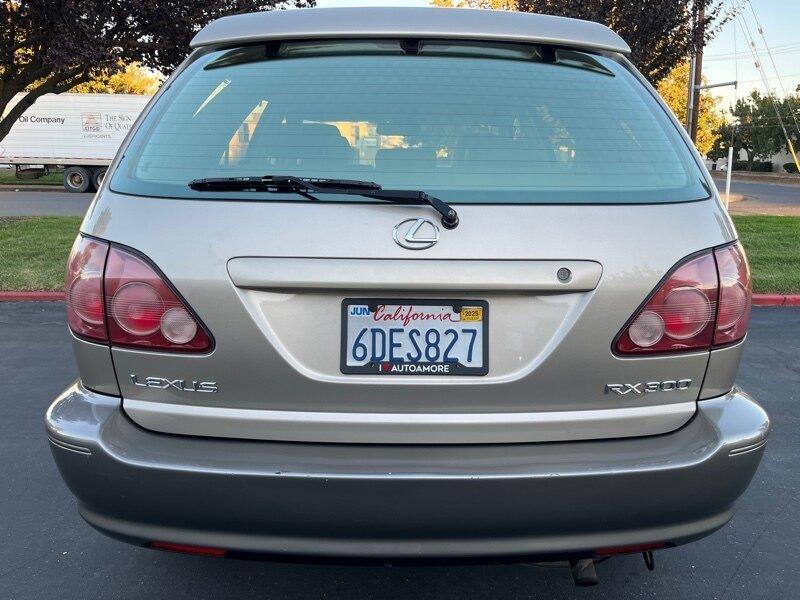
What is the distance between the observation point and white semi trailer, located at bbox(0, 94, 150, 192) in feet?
88.4

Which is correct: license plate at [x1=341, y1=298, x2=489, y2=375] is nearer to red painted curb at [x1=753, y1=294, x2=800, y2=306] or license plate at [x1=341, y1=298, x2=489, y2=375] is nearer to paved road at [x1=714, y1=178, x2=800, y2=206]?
red painted curb at [x1=753, y1=294, x2=800, y2=306]

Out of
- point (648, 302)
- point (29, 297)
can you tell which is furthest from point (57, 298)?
point (648, 302)

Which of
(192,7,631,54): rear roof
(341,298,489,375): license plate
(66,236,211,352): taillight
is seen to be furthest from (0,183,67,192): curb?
(341,298,489,375): license plate

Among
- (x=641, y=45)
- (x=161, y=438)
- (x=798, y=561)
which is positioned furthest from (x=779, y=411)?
(x=641, y=45)

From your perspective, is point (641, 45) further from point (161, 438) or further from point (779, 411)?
point (161, 438)

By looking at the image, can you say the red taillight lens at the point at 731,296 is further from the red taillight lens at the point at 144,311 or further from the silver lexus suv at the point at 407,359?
the red taillight lens at the point at 144,311

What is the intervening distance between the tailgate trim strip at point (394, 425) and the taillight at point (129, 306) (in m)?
0.18

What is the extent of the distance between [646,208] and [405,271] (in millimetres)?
663

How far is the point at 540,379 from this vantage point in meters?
1.97

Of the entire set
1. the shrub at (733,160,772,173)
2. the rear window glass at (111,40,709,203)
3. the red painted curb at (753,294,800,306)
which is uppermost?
the rear window glass at (111,40,709,203)

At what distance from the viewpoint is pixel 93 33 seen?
42.8 ft

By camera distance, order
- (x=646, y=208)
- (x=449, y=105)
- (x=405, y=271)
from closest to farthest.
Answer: (x=405, y=271) < (x=646, y=208) < (x=449, y=105)

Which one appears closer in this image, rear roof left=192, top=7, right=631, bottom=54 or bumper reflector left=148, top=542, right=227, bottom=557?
bumper reflector left=148, top=542, right=227, bottom=557

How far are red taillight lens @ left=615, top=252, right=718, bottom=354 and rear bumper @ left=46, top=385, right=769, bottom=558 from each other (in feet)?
0.77
